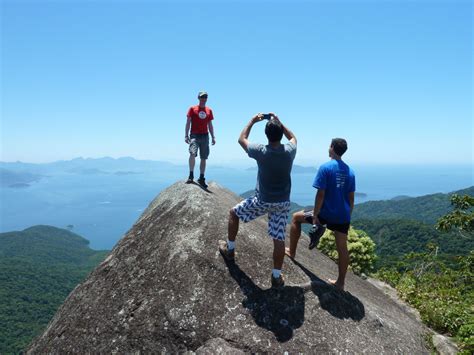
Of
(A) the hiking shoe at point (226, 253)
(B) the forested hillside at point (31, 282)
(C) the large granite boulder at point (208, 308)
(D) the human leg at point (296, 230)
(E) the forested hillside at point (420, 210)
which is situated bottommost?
(B) the forested hillside at point (31, 282)

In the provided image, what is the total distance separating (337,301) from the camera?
6555mm

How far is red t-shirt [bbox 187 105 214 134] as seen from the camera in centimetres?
999

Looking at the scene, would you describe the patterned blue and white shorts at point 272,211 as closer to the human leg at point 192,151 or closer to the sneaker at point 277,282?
the sneaker at point 277,282

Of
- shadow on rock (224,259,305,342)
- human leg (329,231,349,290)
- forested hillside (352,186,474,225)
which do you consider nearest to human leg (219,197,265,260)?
shadow on rock (224,259,305,342)

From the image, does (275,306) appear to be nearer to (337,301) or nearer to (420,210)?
(337,301)

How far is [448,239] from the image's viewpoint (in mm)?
62719

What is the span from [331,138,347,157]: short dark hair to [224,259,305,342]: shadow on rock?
2809 millimetres

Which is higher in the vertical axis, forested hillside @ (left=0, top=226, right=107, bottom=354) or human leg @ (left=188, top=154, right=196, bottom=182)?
human leg @ (left=188, top=154, right=196, bottom=182)

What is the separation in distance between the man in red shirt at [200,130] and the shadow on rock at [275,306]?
4773 mm

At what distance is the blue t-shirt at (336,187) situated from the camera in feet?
21.1

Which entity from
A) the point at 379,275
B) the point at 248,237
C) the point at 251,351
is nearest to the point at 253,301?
the point at 251,351

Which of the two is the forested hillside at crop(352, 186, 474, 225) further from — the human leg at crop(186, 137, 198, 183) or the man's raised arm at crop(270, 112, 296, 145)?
the man's raised arm at crop(270, 112, 296, 145)

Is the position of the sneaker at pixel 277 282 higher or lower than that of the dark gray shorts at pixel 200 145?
lower

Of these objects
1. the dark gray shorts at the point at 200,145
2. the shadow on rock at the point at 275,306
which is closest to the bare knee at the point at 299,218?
the shadow on rock at the point at 275,306
